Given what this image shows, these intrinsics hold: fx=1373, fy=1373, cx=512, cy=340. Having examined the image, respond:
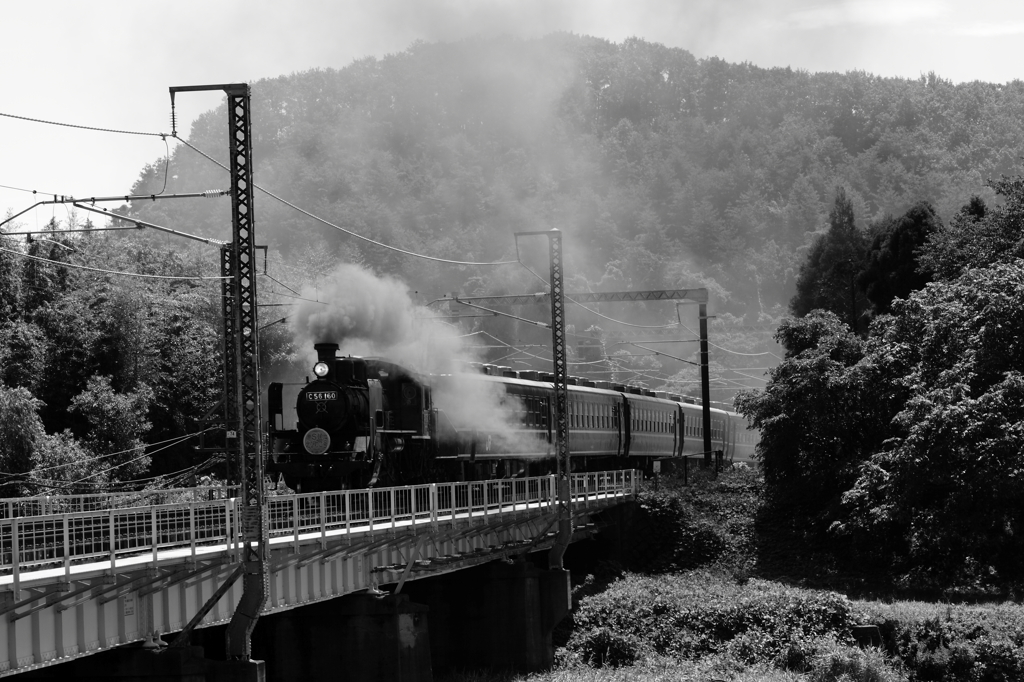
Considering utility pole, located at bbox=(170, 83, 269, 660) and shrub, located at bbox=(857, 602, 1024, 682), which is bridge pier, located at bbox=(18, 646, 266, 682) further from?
shrub, located at bbox=(857, 602, 1024, 682)

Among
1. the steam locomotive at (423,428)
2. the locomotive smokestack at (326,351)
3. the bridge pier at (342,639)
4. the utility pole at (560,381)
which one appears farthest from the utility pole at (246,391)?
the utility pole at (560,381)

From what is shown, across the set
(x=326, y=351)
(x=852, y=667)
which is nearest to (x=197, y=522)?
(x=326, y=351)

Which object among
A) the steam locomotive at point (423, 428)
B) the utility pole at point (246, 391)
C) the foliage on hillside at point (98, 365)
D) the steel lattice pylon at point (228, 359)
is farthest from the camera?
the foliage on hillside at point (98, 365)

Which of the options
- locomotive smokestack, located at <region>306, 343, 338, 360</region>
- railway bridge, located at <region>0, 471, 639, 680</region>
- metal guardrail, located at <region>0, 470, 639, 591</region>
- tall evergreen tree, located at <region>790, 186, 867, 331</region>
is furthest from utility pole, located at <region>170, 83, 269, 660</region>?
tall evergreen tree, located at <region>790, 186, 867, 331</region>

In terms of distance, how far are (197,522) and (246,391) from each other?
4926mm

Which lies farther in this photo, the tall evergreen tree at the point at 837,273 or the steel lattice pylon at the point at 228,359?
the tall evergreen tree at the point at 837,273

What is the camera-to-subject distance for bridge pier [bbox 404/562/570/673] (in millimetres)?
35219

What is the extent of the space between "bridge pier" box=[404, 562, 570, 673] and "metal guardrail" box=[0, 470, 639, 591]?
2129mm

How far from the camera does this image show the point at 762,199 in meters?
197

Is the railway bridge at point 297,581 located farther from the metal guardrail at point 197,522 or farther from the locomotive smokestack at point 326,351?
the locomotive smokestack at point 326,351

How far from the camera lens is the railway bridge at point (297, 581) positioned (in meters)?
16.5

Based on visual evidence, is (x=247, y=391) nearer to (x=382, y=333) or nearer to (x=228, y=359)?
(x=228, y=359)

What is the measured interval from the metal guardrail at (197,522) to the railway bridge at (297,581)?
0.05 meters

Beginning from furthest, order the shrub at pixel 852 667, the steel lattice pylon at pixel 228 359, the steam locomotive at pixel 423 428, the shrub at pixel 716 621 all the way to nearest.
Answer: the shrub at pixel 716 621 < the shrub at pixel 852 667 < the steel lattice pylon at pixel 228 359 < the steam locomotive at pixel 423 428
